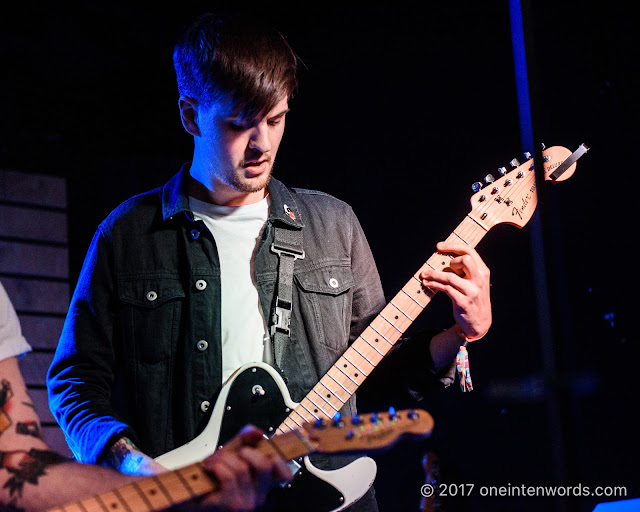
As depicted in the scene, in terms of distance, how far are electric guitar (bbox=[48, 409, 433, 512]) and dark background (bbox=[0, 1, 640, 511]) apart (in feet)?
4.77

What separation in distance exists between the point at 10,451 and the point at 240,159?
1.17 meters

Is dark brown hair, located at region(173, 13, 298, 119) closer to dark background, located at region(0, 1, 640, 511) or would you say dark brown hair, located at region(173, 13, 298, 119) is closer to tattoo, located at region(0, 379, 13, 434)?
dark background, located at region(0, 1, 640, 511)

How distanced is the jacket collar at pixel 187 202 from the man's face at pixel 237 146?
0.38 ft

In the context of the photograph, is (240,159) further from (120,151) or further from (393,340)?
(120,151)

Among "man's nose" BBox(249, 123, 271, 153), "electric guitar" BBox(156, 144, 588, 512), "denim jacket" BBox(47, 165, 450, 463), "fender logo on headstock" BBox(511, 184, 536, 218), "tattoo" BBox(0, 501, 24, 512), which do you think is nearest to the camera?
"tattoo" BBox(0, 501, 24, 512)

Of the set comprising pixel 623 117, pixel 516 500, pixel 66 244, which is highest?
pixel 623 117

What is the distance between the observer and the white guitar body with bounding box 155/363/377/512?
2295 millimetres

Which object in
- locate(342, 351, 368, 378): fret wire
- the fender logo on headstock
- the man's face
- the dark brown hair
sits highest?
the dark brown hair

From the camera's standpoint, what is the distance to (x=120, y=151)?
4.75 m

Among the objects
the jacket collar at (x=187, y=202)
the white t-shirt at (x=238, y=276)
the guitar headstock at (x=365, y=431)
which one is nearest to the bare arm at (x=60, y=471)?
the guitar headstock at (x=365, y=431)

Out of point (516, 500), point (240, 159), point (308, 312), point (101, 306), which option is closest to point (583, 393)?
point (308, 312)

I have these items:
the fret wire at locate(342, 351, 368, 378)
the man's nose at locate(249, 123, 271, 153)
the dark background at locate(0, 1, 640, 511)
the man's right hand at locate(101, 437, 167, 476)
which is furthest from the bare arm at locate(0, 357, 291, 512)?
the dark background at locate(0, 1, 640, 511)

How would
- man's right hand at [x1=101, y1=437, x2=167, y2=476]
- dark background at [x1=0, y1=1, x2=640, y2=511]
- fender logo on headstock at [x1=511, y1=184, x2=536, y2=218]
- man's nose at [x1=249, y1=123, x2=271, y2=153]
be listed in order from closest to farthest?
man's right hand at [x1=101, y1=437, x2=167, y2=476], man's nose at [x1=249, y1=123, x2=271, y2=153], fender logo on headstock at [x1=511, y1=184, x2=536, y2=218], dark background at [x1=0, y1=1, x2=640, y2=511]

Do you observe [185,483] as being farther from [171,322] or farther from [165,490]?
[171,322]
